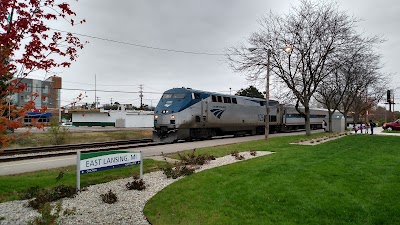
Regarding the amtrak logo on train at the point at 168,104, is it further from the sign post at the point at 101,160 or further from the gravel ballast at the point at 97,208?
the gravel ballast at the point at 97,208

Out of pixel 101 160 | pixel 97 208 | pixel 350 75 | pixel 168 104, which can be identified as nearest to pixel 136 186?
pixel 101 160

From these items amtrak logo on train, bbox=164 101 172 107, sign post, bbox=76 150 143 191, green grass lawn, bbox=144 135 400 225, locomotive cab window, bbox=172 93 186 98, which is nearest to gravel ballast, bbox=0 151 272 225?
green grass lawn, bbox=144 135 400 225

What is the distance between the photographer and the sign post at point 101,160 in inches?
301

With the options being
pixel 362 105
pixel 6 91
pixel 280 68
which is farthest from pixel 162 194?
pixel 362 105

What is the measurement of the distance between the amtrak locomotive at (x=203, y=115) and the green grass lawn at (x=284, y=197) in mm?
12029

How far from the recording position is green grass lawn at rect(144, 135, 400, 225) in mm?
5832

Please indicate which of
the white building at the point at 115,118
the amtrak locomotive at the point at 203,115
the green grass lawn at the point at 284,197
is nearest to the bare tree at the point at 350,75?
the amtrak locomotive at the point at 203,115

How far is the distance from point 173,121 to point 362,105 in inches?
2067

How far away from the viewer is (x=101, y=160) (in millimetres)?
8102

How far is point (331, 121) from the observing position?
3647 cm

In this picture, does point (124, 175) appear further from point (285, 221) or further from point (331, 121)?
point (331, 121)

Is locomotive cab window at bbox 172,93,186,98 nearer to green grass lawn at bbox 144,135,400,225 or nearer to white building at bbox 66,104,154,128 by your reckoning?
green grass lawn at bbox 144,135,400,225

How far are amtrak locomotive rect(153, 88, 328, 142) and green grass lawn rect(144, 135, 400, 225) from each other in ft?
39.5

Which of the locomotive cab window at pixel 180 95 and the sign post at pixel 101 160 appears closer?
the sign post at pixel 101 160
